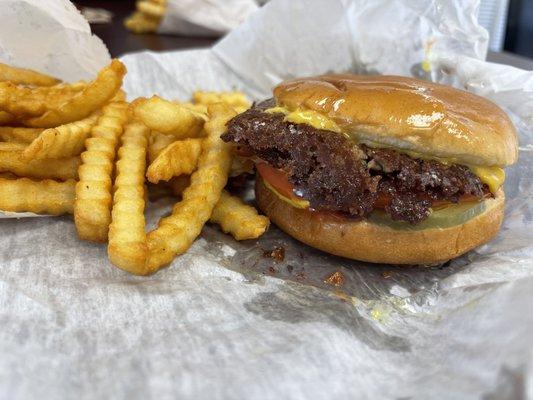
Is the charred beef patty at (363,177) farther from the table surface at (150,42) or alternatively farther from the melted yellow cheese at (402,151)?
the table surface at (150,42)

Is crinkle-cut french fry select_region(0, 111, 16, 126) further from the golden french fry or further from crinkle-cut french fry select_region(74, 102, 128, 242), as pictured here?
the golden french fry

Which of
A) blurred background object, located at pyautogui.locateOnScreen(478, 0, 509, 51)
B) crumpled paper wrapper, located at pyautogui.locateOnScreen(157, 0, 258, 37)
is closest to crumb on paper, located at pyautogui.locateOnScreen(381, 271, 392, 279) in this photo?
crumpled paper wrapper, located at pyautogui.locateOnScreen(157, 0, 258, 37)

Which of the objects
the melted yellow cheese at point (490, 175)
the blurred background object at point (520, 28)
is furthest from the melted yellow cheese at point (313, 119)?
the blurred background object at point (520, 28)

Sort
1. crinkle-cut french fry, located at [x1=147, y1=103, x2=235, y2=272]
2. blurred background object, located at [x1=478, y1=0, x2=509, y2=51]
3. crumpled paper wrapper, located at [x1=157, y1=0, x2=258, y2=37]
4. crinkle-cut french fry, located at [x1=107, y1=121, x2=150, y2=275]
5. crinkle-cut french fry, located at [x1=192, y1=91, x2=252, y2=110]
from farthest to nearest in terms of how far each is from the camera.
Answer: blurred background object, located at [x1=478, y1=0, x2=509, y2=51] < crumpled paper wrapper, located at [x1=157, y1=0, x2=258, y2=37] < crinkle-cut french fry, located at [x1=192, y1=91, x2=252, y2=110] < crinkle-cut french fry, located at [x1=147, y1=103, x2=235, y2=272] < crinkle-cut french fry, located at [x1=107, y1=121, x2=150, y2=275]

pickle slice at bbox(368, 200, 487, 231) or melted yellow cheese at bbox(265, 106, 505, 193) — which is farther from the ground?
melted yellow cheese at bbox(265, 106, 505, 193)

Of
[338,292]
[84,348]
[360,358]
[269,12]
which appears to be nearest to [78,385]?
[84,348]

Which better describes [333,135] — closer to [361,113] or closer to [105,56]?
[361,113]

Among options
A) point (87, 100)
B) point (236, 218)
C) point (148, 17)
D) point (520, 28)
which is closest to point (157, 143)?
point (87, 100)
